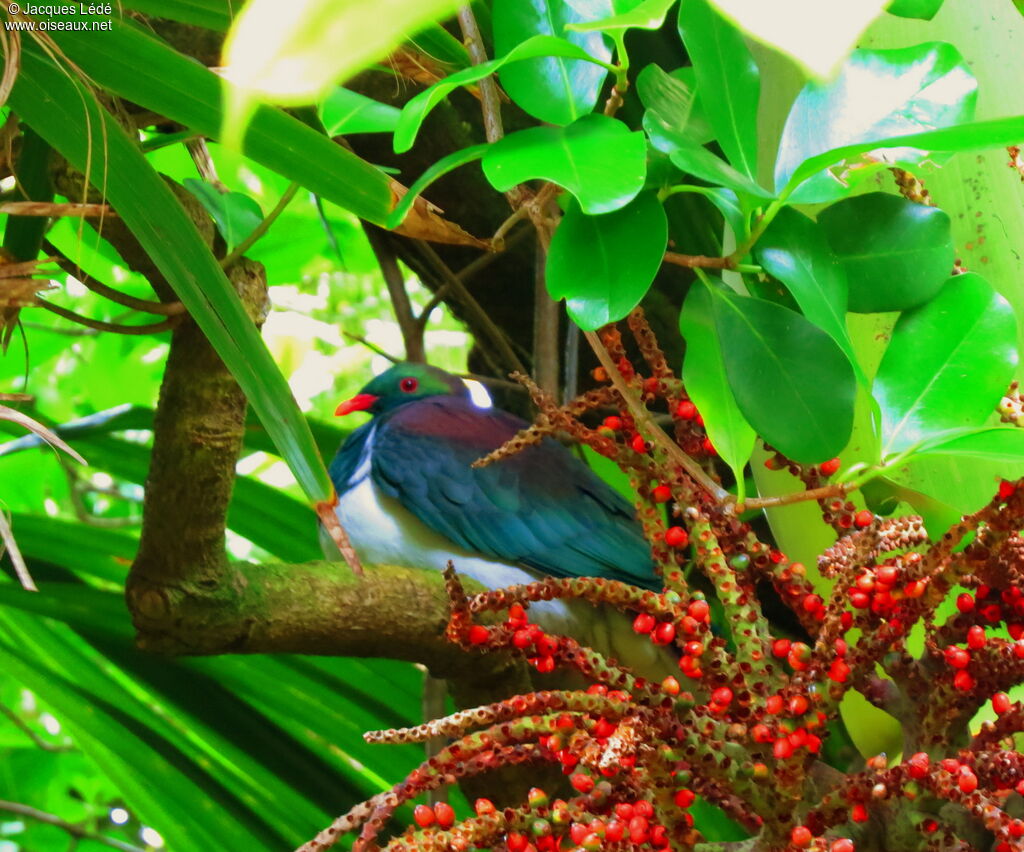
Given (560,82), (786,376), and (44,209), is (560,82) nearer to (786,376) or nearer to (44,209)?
(786,376)

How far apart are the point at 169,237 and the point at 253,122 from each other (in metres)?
0.08

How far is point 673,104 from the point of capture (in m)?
0.54

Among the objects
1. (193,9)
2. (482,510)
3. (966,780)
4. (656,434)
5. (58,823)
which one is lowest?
(58,823)

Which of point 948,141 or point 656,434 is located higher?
point 948,141

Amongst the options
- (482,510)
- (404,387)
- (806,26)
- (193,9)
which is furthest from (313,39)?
(404,387)

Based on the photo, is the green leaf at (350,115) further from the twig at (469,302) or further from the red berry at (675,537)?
the twig at (469,302)

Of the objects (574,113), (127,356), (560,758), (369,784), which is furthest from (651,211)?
(127,356)

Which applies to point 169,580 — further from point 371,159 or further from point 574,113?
point 371,159

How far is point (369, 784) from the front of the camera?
0.99 m

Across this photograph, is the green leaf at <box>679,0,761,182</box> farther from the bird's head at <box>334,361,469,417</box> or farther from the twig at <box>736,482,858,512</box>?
the bird's head at <box>334,361,469,417</box>

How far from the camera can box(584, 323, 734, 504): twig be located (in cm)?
53

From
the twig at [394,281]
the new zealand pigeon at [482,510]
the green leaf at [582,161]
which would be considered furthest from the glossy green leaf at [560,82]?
the twig at [394,281]

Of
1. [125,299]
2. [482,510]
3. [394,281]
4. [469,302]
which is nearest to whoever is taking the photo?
[125,299]

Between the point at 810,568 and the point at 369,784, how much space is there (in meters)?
0.50
